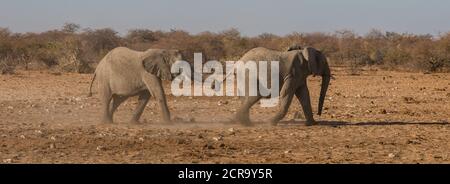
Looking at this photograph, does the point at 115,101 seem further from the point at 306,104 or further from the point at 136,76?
the point at 306,104

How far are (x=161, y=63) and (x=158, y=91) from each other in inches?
22.5

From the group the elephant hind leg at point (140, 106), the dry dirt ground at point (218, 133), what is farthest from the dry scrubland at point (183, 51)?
the elephant hind leg at point (140, 106)

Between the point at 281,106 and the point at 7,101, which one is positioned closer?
the point at 281,106

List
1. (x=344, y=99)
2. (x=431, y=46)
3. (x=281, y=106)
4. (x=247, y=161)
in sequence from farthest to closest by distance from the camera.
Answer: (x=431, y=46)
(x=344, y=99)
(x=281, y=106)
(x=247, y=161)

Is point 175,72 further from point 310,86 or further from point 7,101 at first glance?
point 310,86

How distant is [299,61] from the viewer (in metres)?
13.3

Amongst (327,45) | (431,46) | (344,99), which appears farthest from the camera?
(327,45)

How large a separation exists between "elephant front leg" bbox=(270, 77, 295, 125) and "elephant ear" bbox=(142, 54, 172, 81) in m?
2.03

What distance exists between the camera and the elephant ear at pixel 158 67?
519 inches

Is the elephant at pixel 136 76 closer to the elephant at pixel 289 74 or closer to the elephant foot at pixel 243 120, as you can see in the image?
the elephant foot at pixel 243 120

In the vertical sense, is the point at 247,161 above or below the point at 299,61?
below

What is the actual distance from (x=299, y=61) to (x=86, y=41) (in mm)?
29484

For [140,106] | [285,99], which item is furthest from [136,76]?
[285,99]
